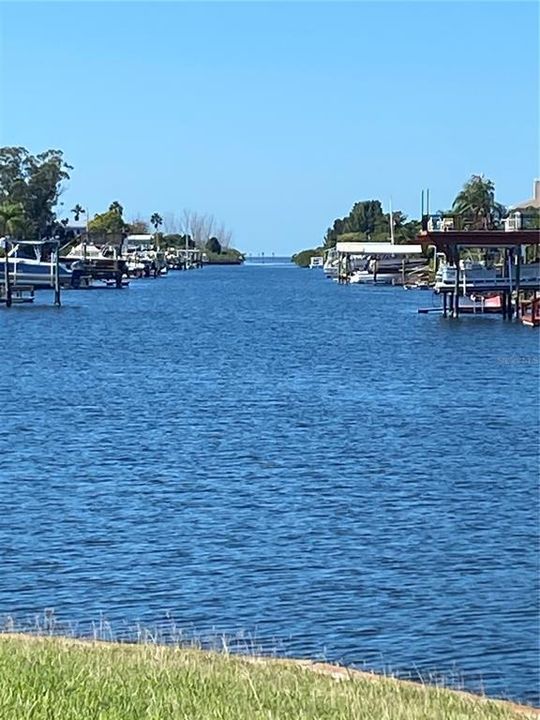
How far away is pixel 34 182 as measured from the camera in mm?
180875

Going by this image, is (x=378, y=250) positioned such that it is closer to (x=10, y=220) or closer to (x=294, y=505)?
(x=10, y=220)

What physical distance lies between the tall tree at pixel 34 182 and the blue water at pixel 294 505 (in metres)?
127

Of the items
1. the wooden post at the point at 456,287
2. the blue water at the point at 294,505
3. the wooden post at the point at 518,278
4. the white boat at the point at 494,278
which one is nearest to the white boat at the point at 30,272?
the white boat at the point at 494,278

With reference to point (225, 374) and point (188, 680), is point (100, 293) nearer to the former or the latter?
point (225, 374)

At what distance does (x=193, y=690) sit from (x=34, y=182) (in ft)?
569

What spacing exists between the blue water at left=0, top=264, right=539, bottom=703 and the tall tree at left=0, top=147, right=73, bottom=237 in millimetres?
127183

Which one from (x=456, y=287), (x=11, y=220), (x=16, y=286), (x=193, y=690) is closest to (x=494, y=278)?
(x=456, y=287)

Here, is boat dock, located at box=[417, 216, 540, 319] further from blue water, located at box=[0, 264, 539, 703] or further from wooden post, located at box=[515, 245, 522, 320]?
blue water, located at box=[0, 264, 539, 703]

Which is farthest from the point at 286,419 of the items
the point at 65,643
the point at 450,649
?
the point at 65,643

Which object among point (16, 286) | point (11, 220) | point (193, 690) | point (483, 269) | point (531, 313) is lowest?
point (531, 313)

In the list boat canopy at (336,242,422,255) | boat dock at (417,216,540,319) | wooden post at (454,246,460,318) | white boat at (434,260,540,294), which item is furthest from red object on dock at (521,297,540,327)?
boat canopy at (336,242,422,255)

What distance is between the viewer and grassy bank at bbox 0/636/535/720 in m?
10.1

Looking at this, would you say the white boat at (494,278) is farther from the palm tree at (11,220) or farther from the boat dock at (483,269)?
the palm tree at (11,220)

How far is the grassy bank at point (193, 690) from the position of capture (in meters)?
10.1
